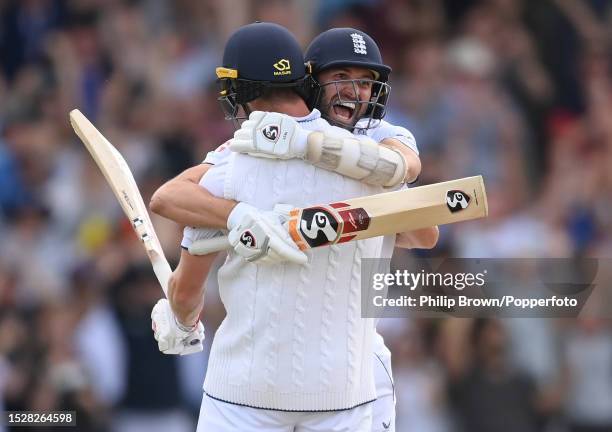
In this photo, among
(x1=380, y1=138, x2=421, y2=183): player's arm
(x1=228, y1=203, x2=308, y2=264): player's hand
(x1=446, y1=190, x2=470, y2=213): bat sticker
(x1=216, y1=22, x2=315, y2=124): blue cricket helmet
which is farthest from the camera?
(x1=380, y1=138, x2=421, y2=183): player's arm

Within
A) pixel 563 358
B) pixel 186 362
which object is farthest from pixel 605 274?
pixel 186 362

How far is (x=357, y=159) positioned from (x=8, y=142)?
538cm

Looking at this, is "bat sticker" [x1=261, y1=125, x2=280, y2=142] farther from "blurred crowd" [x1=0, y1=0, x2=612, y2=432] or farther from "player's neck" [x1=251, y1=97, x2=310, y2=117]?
"blurred crowd" [x1=0, y1=0, x2=612, y2=432]

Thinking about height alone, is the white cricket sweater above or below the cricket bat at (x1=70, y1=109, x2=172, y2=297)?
below

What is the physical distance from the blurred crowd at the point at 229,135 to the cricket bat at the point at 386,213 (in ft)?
10.9

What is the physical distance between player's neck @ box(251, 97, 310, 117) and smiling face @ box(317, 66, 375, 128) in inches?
4.5

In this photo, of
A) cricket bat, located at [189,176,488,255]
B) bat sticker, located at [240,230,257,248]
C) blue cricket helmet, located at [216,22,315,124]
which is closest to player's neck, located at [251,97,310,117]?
blue cricket helmet, located at [216,22,315,124]

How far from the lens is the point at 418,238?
14.7ft

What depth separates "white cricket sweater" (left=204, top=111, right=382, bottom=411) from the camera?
3.81 m

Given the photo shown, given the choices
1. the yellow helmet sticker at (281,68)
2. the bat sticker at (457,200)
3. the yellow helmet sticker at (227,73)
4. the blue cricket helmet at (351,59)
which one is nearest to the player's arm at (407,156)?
the blue cricket helmet at (351,59)

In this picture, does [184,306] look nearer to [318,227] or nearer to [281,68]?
[318,227]

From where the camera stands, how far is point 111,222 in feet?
26.9

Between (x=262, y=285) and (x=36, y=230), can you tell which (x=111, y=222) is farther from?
(x=262, y=285)

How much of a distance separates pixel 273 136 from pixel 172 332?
0.91 meters
